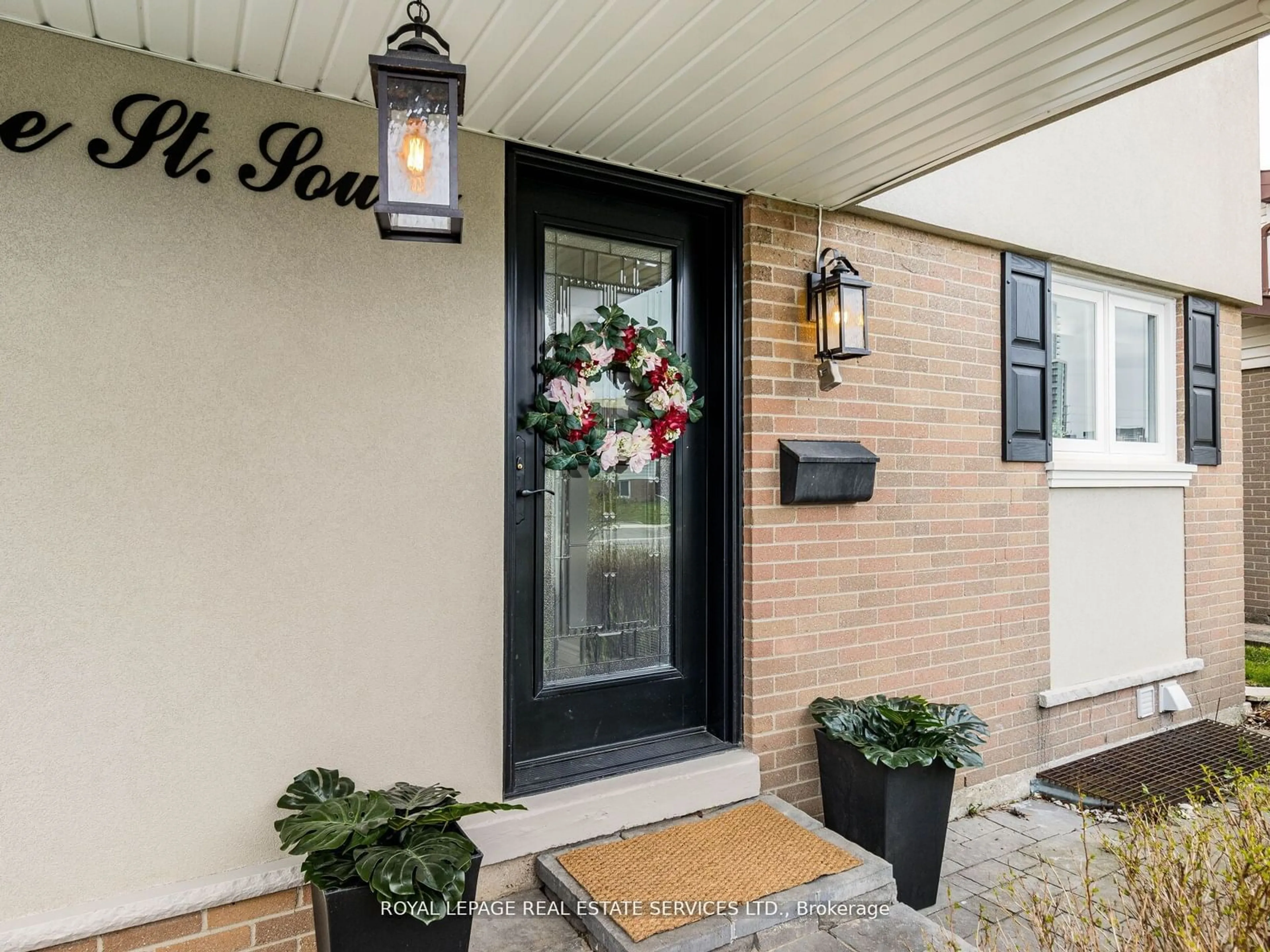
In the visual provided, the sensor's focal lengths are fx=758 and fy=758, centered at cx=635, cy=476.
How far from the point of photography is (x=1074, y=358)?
399 cm

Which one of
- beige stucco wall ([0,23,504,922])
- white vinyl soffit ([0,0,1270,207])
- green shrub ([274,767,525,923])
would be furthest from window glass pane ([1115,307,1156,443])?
green shrub ([274,767,525,923])

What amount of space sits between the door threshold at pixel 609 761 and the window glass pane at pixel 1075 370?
2.49m

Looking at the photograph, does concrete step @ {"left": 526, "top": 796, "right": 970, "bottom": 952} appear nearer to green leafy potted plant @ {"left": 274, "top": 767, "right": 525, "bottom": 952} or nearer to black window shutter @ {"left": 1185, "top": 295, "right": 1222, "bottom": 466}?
green leafy potted plant @ {"left": 274, "top": 767, "right": 525, "bottom": 952}

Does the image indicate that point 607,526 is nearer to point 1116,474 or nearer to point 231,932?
point 231,932

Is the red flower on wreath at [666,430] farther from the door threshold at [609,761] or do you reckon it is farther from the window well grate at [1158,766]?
the window well grate at [1158,766]

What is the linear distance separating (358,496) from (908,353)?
226cm

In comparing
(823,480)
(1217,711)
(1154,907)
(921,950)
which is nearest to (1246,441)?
(1217,711)

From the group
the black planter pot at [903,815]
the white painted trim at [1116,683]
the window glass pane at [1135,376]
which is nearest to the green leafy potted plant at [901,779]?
the black planter pot at [903,815]

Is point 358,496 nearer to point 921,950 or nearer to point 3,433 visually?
point 3,433

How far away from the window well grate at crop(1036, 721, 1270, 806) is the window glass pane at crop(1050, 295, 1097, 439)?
5.27 feet

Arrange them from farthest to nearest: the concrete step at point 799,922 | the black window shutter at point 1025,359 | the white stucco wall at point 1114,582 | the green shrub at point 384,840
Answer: the white stucco wall at point 1114,582 → the black window shutter at point 1025,359 → the concrete step at point 799,922 → the green shrub at point 384,840

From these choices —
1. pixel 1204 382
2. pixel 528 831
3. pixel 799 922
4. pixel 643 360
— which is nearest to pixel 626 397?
pixel 643 360

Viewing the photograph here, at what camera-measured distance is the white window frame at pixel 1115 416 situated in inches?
151

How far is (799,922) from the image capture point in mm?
2039
